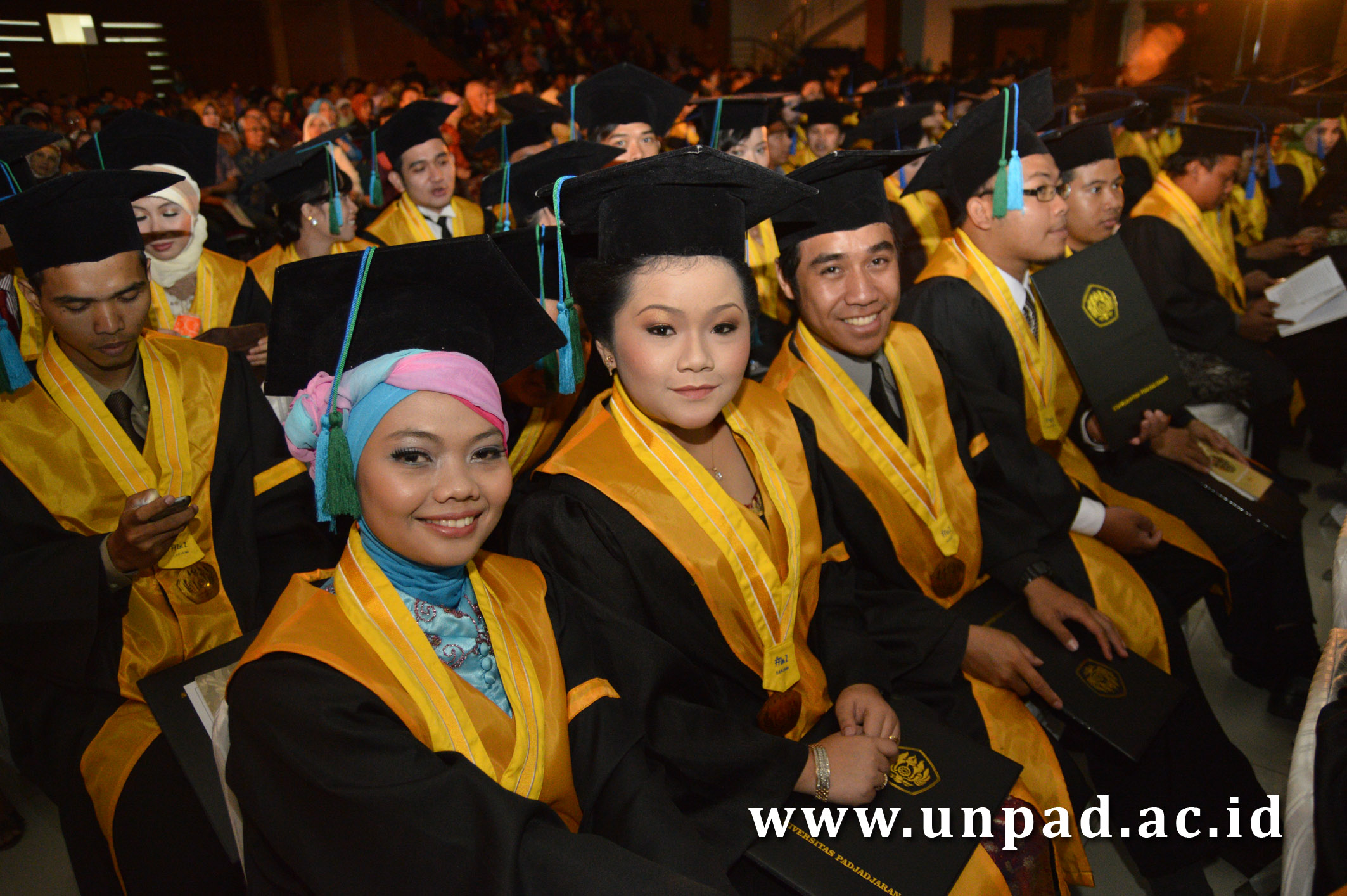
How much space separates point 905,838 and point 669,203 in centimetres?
134

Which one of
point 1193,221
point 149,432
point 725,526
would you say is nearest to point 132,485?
point 149,432

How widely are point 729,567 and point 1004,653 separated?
82 centimetres

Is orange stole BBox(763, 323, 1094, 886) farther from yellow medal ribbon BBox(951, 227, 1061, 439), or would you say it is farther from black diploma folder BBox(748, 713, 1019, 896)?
yellow medal ribbon BBox(951, 227, 1061, 439)

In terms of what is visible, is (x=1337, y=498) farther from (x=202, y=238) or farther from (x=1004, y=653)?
(x=202, y=238)

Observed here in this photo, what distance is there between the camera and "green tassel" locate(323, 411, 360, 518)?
1.43 meters

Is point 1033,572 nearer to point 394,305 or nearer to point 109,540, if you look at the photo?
point 394,305

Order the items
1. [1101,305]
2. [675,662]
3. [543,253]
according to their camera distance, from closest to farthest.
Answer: [675,662] < [543,253] < [1101,305]

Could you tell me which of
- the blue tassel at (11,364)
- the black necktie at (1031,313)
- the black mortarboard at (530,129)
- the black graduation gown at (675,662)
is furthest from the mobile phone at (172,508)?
the black mortarboard at (530,129)

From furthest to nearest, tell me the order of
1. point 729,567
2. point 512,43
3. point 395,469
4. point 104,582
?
point 512,43 → point 104,582 → point 729,567 → point 395,469

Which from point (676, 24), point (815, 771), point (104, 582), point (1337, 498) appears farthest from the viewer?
point (676, 24)

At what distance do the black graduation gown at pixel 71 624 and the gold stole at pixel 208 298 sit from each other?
4.06ft

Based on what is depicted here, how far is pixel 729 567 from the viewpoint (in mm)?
Answer: 1881

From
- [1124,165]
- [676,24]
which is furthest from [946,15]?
[1124,165]

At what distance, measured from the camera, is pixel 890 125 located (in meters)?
5.05
